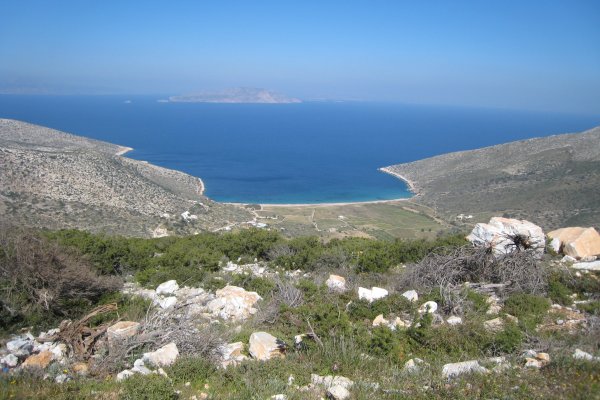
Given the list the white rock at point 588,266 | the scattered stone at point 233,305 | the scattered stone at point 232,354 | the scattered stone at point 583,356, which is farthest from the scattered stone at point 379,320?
the white rock at point 588,266

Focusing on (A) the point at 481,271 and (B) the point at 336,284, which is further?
(B) the point at 336,284

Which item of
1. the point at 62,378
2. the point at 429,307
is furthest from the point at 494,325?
the point at 62,378

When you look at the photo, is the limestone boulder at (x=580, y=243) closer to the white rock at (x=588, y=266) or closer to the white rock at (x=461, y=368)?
the white rock at (x=588, y=266)

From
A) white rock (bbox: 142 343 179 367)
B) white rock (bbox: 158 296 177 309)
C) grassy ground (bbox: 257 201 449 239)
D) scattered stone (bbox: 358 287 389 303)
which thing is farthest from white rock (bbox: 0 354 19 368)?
grassy ground (bbox: 257 201 449 239)

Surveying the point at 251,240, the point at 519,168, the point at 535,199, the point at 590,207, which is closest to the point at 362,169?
the point at 519,168

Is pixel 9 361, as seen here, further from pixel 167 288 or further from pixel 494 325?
pixel 494 325

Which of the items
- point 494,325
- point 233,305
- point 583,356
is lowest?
point 233,305
